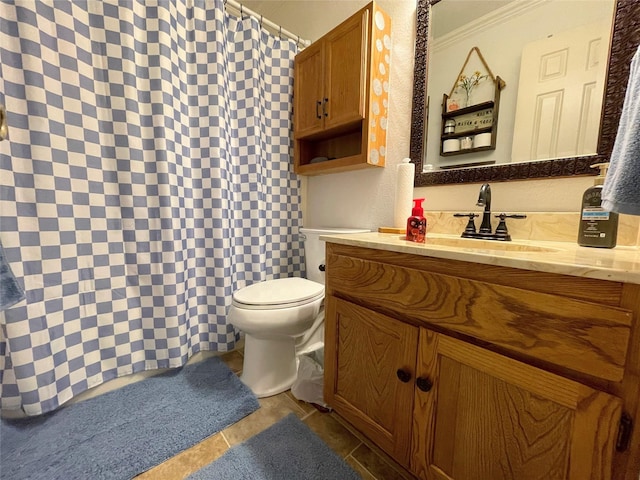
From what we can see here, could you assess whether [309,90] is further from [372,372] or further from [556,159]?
[372,372]

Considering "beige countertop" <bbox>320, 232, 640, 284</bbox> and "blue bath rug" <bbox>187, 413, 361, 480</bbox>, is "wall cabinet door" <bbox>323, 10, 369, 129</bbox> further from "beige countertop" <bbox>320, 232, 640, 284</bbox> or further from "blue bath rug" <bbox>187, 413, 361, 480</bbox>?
"blue bath rug" <bbox>187, 413, 361, 480</bbox>

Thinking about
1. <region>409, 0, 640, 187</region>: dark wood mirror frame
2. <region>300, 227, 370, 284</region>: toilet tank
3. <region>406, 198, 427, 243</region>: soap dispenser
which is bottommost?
<region>300, 227, 370, 284</region>: toilet tank

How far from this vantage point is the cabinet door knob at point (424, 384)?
0.64 metres

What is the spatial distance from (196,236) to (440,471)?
1296 mm

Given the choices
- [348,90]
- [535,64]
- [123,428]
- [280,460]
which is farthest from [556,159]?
[123,428]

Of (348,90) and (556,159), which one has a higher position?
(348,90)

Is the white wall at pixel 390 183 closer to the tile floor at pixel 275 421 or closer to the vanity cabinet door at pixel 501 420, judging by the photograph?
the vanity cabinet door at pixel 501 420

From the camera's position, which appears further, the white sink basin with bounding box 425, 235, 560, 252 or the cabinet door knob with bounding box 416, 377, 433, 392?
the white sink basin with bounding box 425, 235, 560, 252

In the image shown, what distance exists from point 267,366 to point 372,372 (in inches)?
22.5

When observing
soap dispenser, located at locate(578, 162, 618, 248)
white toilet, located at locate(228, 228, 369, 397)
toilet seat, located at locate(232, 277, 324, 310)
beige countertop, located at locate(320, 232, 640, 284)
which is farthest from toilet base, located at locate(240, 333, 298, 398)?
soap dispenser, located at locate(578, 162, 618, 248)

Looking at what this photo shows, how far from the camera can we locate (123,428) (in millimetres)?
942

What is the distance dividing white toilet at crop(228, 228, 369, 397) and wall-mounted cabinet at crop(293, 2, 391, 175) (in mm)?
487

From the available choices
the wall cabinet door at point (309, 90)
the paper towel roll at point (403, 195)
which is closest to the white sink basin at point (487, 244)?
the paper towel roll at point (403, 195)

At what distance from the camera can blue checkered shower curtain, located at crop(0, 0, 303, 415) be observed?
0.89 metres
